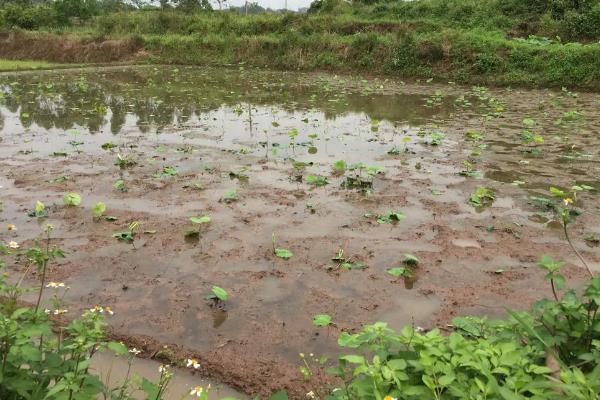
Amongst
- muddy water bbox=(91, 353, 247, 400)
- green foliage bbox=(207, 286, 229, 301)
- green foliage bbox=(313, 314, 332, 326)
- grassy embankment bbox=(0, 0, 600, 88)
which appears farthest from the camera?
grassy embankment bbox=(0, 0, 600, 88)

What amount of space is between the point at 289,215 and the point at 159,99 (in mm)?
10102

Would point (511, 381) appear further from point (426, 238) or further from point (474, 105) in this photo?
point (474, 105)

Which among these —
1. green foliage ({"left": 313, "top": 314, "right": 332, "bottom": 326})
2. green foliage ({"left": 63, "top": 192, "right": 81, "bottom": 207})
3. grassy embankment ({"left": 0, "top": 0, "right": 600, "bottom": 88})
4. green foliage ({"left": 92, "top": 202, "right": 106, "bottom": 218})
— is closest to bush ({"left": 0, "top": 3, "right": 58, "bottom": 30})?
grassy embankment ({"left": 0, "top": 0, "right": 600, "bottom": 88})

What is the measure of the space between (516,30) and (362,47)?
702 centimetres

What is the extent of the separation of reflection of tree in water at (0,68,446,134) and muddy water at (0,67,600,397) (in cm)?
21

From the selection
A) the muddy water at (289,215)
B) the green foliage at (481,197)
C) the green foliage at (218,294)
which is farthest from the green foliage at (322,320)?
the green foliage at (481,197)

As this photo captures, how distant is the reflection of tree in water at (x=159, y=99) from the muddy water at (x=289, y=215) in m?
0.21

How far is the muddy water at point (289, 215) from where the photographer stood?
3.64 metres

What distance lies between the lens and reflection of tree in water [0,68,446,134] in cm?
1134

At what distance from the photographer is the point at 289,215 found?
18.0ft

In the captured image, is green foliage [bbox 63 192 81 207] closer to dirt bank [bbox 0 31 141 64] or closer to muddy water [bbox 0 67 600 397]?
muddy water [bbox 0 67 600 397]

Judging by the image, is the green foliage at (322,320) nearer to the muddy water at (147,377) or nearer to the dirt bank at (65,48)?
the muddy water at (147,377)

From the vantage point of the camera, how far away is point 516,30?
20.3 meters

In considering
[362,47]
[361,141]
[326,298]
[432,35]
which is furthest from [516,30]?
[326,298]
